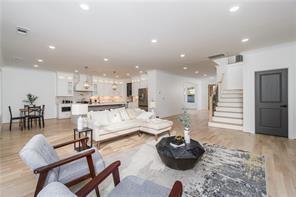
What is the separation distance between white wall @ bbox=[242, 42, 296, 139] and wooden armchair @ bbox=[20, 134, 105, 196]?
5.39 meters

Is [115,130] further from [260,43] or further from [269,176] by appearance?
[260,43]

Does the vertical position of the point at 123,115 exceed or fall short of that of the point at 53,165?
it exceeds it

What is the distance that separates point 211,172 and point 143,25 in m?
3.17

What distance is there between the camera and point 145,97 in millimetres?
9008

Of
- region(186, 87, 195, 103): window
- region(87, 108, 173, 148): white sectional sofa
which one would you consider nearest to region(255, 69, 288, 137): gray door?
region(87, 108, 173, 148): white sectional sofa

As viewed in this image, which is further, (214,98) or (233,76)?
(233,76)

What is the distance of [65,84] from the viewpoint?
28.7ft

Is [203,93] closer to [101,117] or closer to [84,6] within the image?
[101,117]

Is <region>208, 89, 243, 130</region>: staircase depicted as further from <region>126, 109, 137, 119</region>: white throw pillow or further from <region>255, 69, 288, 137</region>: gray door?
<region>126, 109, 137, 119</region>: white throw pillow

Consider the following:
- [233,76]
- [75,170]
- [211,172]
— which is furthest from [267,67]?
[75,170]

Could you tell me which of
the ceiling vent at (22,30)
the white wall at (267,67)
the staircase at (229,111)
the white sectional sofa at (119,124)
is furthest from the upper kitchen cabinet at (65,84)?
the white wall at (267,67)

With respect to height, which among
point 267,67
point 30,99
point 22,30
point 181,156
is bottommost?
point 181,156

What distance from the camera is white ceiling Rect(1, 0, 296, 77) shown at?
2.40 meters

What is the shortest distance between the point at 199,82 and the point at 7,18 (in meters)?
12.9
